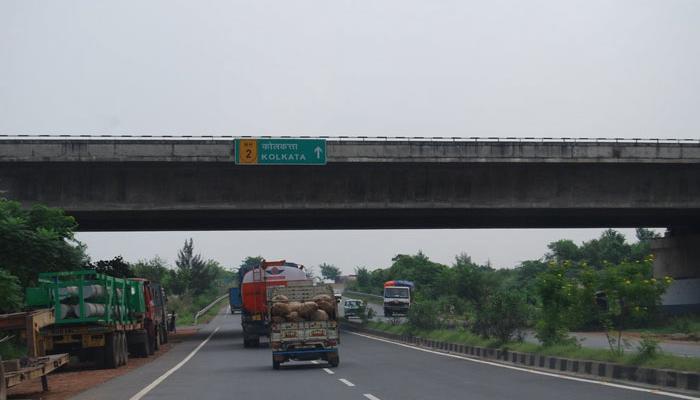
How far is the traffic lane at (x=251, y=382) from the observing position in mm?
15891

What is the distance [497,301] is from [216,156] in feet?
48.9

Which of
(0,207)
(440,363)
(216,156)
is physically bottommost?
(440,363)

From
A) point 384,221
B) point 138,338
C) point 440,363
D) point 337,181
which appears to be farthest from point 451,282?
point 440,363

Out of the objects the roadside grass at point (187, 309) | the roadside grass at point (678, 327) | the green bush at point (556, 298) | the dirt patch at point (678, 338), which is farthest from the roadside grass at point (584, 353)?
the roadside grass at point (187, 309)

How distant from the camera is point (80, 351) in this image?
25.6 m

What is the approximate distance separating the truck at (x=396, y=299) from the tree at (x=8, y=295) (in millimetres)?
48906

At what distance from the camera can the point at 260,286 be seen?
1344 inches

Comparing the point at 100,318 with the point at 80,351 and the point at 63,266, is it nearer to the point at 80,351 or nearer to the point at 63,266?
the point at 80,351

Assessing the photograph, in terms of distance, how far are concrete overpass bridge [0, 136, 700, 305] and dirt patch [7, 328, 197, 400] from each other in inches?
399

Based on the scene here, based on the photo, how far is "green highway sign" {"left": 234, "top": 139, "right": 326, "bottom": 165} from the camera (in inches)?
1465

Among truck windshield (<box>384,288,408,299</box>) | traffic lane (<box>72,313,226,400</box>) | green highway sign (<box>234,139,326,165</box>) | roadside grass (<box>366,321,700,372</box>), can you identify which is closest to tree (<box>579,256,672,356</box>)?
roadside grass (<box>366,321,700,372</box>)

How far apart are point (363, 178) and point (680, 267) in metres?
18.0

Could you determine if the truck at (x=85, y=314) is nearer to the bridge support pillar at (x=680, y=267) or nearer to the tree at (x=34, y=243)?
the tree at (x=34, y=243)

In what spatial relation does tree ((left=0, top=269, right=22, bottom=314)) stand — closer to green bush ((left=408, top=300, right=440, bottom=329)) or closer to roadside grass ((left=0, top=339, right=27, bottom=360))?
roadside grass ((left=0, top=339, right=27, bottom=360))
